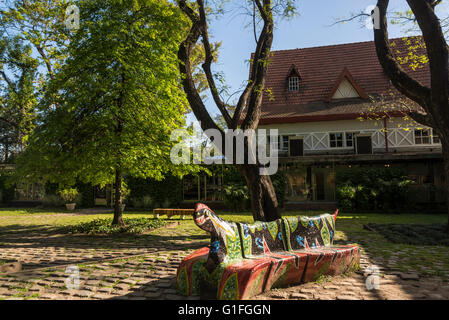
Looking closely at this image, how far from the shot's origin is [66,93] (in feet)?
31.4

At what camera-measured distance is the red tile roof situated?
20469 mm

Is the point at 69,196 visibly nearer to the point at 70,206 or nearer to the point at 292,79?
the point at 70,206

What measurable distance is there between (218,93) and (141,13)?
12.4 feet

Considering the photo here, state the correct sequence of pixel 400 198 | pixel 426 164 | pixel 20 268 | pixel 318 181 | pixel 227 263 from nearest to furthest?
pixel 227 263
pixel 20 268
pixel 400 198
pixel 426 164
pixel 318 181

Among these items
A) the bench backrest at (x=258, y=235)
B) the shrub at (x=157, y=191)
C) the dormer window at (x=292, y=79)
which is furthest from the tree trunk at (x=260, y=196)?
the dormer window at (x=292, y=79)

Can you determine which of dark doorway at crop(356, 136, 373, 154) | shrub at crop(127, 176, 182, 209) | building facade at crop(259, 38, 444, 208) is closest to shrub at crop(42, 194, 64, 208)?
shrub at crop(127, 176, 182, 209)

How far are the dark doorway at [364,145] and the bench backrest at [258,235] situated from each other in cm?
1567

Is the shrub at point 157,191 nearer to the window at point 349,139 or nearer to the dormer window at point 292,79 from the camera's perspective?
the dormer window at point 292,79

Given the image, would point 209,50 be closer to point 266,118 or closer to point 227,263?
point 227,263

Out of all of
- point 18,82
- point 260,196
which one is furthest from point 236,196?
point 18,82

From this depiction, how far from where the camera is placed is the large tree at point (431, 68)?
24.6 feet

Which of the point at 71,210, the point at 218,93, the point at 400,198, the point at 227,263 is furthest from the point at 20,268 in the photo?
the point at 400,198

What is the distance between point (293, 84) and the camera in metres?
23.2

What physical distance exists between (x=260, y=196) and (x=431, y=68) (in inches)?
224
